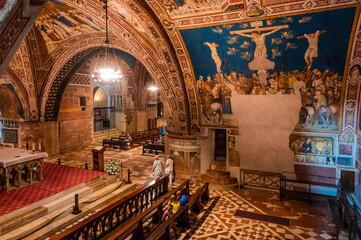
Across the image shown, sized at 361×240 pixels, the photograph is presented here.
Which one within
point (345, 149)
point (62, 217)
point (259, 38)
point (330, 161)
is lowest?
point (62, 217)

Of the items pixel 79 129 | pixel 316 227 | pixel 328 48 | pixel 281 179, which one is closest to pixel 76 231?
pixel 316 227

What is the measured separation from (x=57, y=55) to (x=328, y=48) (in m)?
13.4

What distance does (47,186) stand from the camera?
29.6 ft

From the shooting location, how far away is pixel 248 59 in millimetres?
9289

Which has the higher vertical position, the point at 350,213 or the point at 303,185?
the point at 350,213

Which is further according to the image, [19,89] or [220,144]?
[19,89]

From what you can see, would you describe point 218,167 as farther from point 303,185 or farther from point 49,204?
point 49,204

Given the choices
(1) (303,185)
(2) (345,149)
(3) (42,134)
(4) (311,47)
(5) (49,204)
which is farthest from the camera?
(3) (42,134)

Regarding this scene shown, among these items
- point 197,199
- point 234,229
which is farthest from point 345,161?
point 197,199

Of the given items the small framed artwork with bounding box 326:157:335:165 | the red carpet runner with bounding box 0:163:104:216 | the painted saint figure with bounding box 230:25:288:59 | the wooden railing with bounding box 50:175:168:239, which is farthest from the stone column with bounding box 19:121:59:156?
the small framed artwork with bounding box 326:157:335:165

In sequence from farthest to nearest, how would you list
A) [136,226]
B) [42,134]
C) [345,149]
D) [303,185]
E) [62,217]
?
[42,134] → [303,185] → [345,149] → [62,217] → [136,226]

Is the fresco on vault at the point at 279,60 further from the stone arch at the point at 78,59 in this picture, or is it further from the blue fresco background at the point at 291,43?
the stone arch at the point at 78,59

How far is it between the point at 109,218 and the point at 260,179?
6726 mm

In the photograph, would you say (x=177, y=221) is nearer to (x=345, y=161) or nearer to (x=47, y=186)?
(x=47, y=186)
